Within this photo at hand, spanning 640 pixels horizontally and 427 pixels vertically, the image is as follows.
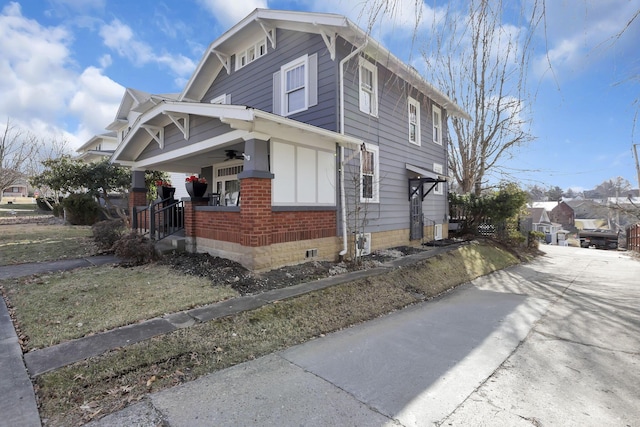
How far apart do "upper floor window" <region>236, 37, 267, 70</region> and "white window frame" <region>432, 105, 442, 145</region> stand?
294 inches

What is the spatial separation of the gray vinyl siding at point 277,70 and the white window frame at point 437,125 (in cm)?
703

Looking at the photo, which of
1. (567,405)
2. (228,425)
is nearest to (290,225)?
(228,425)

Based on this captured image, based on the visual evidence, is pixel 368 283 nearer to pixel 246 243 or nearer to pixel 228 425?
Answer: pixel 246 243

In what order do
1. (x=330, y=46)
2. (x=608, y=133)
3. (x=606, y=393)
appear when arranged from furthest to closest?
(x=330, y=46) < (x=608, y=133) < (x=606, y=393)

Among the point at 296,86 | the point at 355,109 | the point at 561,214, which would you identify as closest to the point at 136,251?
the point at 296,86

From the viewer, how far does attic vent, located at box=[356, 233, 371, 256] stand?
8.28m

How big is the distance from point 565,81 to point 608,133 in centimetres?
217

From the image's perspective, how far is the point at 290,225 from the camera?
22.6ft

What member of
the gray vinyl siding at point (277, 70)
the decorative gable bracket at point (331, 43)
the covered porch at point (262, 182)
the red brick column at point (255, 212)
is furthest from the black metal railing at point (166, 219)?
the decorative gable bracket at point (331, 43)

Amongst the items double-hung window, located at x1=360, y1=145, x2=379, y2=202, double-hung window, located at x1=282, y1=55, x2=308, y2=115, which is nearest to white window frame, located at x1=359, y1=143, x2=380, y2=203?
double-hung window, located at x1=360, y1=145, x2=379, y2=202

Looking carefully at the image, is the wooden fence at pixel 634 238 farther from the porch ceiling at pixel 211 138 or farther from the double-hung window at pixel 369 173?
the porch ceiling at pixel 211 138

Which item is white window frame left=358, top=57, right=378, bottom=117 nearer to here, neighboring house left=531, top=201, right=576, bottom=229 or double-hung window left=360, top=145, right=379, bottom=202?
double-hung window left=360, top=145, right=379, bottom=202

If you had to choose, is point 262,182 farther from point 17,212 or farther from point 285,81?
point 17,212

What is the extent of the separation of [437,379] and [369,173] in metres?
6.72
